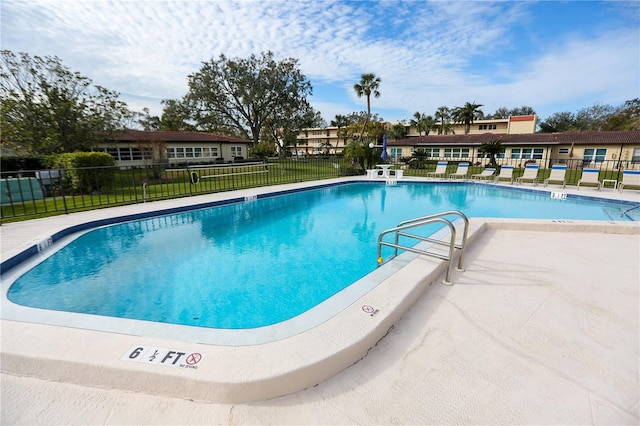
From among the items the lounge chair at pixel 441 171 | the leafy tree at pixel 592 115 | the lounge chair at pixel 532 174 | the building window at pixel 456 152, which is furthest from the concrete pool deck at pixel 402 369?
the leafy tree at pixel 592 115

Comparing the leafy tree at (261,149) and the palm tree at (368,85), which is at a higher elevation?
the palm tree at (368,85)

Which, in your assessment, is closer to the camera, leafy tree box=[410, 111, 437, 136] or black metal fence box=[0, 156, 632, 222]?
black metal fence box=[0, 156, 632, 222]

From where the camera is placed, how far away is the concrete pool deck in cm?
181

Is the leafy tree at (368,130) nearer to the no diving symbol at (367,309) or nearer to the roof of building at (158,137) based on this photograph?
the roof of building at (158,137)

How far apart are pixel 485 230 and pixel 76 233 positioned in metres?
8.91

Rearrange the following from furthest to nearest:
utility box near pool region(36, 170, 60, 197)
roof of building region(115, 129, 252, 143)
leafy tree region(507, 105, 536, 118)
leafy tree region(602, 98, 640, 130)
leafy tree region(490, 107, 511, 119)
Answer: leafy tree region(490, 107, 511, 119), leafy tree region(507, 105, 536, 118), leafy tree region(602, 98, 640, 130), roof of building region(115, 129, 252, 143), utility box near pool region(36, 170, 60, 197)

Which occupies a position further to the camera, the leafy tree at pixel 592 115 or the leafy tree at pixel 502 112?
the leafy tree at pixel 502 112

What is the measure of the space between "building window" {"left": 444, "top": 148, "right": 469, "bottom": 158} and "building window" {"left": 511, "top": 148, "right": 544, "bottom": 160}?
3862 millimetres

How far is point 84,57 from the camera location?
13.4 m

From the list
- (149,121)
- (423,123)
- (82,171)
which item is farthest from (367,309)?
(149,121)

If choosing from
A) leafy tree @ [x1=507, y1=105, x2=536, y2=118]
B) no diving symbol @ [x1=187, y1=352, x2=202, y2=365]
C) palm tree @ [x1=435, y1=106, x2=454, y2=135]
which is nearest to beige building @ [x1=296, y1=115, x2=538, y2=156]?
palm tree @ [x1=435, y1=106, x2=454, y2=135]

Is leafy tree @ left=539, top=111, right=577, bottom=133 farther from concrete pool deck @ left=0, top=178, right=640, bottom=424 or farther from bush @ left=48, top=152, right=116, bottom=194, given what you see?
bush @ left=48, top=152, right=116, bottom=194

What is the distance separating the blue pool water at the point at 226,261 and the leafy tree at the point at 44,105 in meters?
11.2

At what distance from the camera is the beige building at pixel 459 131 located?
3553 cm
